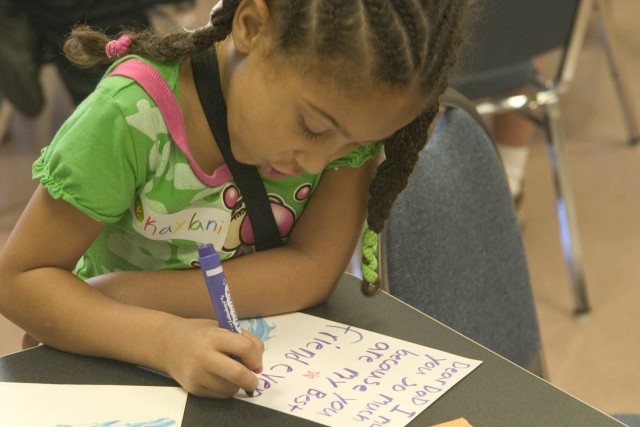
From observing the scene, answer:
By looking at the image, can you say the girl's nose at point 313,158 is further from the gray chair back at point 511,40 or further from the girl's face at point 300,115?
the gray chair back at point 511,40

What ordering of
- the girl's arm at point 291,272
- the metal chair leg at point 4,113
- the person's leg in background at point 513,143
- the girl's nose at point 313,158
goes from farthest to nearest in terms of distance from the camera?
1. the metal chair leg at point 4,113
2. the person's leg in background at point 513,143
3. the girl's arm at point 291,272
4. the girl's nose at point 313,158

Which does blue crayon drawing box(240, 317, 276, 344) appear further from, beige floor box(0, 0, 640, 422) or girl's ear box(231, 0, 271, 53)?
beige floor box(0, 0, 640, 422)

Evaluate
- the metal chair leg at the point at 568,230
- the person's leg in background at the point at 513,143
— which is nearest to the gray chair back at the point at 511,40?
the metal chair leg at the point at 568,230

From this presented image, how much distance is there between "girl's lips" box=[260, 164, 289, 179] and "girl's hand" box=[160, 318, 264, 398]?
0.20 metres

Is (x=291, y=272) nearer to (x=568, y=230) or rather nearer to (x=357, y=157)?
(x=357, y=157)

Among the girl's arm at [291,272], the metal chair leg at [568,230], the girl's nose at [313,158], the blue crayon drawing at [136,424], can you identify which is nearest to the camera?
the blue crayon drawing at [136,424]

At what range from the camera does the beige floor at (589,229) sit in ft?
7.30

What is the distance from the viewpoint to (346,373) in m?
0.93

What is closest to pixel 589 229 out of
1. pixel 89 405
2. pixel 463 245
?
pixel 463 245

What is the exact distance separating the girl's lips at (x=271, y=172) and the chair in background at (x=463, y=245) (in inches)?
6.7

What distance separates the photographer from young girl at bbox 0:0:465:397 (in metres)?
A: 0.87

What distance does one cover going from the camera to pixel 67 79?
207 centimetres

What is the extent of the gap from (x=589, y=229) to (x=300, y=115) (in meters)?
2.16

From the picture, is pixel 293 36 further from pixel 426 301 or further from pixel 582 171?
pixel 582 171
